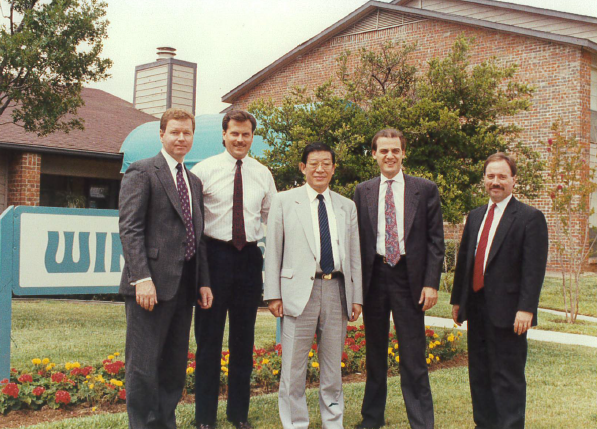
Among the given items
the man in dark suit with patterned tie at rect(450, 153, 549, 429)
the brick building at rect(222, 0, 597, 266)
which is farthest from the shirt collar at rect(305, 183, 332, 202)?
the brick building at rect(222, 0, 597, 266)

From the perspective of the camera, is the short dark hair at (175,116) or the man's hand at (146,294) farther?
the short dark hair at (175,116)

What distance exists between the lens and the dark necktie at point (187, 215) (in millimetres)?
4125

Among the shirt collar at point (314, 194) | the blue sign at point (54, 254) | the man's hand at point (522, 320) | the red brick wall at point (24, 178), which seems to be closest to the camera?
the man's hand at point (522, 320)

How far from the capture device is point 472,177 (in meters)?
7.77

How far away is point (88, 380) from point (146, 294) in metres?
2.07

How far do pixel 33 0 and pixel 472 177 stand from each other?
800cm

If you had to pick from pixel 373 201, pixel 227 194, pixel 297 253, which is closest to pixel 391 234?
pixel 373 201

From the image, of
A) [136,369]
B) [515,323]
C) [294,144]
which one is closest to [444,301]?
[294,144]

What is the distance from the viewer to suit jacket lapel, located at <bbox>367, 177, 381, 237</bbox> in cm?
463

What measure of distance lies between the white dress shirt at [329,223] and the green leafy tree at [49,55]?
7492mm

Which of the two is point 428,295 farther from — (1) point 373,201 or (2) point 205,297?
(2) point 205,297

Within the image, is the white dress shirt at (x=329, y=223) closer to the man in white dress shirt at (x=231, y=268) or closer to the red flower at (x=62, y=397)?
the man in white dress shirt at (x=231, y=268)

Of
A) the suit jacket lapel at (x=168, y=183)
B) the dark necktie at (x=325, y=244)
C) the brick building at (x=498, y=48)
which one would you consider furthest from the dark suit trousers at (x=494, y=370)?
the brick building at (x=498, y=48)

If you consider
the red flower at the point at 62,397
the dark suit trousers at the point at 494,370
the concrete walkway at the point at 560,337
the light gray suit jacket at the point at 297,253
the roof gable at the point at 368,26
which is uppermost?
the roof gable at the point at 368,26
